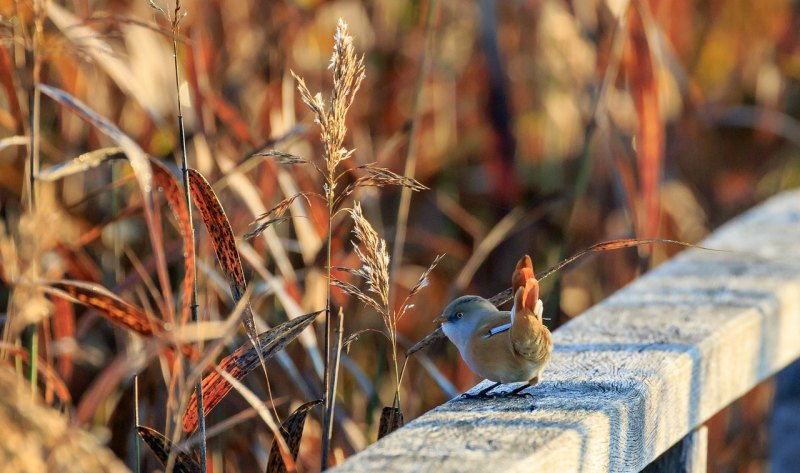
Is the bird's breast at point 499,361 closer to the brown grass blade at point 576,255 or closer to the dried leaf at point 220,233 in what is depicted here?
the brown grass blade at point 576,255

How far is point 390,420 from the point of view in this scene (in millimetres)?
1048

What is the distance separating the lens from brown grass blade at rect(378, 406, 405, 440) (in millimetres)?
1029

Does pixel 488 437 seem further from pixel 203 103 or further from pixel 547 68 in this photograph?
pixel 547 68

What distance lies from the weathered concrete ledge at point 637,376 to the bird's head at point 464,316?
7 cm

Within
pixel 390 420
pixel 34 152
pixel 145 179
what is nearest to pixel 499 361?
pixel 390 420

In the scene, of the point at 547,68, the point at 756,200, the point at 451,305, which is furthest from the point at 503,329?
the point at 756,200

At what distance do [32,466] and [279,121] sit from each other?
117 cm

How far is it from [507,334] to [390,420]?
16 centimetres

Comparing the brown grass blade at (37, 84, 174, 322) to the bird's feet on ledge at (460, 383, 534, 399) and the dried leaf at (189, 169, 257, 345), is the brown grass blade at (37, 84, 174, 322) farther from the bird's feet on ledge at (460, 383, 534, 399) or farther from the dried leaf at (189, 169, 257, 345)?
the bird's feet on ledge at (460, 383, 534, 399)

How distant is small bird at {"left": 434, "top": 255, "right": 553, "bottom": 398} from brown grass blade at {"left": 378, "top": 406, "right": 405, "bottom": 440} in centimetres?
9

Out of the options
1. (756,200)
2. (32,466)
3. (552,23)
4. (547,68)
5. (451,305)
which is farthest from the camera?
(756,200)

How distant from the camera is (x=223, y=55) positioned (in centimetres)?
224

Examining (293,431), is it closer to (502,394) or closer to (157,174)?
(502,394)

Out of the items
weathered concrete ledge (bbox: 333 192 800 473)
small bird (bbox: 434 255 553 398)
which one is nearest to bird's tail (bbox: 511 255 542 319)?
small bird (bbox: 434 255 553 398)
